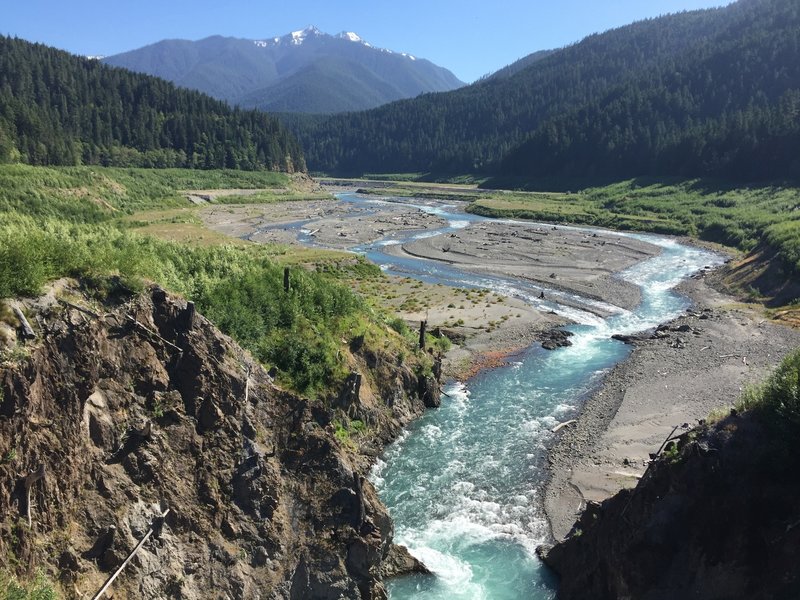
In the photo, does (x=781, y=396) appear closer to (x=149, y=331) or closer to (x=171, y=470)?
(x=171, y=470)

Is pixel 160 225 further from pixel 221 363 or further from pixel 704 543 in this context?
pixel 704 543

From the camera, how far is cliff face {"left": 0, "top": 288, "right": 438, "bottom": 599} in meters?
14.2

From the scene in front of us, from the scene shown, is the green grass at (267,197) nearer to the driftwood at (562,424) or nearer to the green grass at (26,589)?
the driftwood at (562,424)

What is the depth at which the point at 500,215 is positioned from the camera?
5851 inches

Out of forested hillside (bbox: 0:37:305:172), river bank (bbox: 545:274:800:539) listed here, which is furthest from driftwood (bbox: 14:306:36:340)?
forested hillside (bbox: 0:37:305:172)

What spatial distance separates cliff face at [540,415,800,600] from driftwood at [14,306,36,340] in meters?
20.5

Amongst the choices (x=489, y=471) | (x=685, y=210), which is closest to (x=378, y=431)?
(x=489, y=471)

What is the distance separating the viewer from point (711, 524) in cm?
1784

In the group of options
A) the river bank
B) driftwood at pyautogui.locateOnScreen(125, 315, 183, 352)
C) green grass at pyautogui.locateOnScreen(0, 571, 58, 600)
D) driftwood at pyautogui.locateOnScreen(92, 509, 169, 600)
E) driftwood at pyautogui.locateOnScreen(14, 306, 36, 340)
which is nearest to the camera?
green grass at pyautogui.locateOnScreen(0, 571, 58, 600)

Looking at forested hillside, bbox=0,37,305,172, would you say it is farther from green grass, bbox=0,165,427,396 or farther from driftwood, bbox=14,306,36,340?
driftwood, bbox=14,306,36,340

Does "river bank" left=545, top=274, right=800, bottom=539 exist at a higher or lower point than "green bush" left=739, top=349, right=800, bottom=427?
lower

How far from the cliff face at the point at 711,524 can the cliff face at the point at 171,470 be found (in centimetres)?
963

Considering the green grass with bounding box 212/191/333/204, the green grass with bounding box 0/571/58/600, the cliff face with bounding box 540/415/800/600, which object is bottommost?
the cliff face with bounding box 540/415/800/600

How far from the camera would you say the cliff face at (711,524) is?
16453mm
